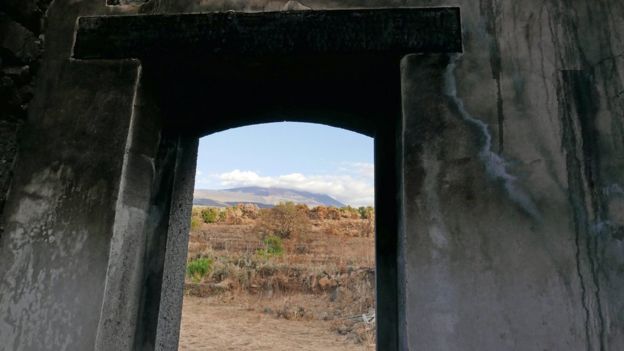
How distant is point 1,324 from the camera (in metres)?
1.89

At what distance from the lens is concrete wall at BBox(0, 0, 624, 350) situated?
5.65ft

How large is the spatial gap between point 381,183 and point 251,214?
2754cm

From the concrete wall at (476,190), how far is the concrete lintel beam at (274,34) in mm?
86

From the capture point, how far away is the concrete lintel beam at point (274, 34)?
6.76 ft

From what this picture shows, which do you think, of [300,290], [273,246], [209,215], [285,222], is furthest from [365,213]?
[300,290]

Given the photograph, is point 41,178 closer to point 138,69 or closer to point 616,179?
point 138,69

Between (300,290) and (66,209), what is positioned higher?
(66,209)

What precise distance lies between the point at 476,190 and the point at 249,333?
22.2 ft

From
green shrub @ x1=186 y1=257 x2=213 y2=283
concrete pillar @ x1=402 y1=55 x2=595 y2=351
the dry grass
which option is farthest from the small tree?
concrete pillar @ x1=402 y1=55 x2=595 y2=351

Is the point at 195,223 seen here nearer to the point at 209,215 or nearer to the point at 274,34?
the point at 209,215

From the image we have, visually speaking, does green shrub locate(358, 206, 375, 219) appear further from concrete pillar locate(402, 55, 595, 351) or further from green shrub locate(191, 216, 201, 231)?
concrete pillar locate(402, 55, 595, 351)

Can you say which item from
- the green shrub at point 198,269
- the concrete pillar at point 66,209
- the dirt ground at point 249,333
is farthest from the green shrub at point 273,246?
the concrete pillar at point 66,209

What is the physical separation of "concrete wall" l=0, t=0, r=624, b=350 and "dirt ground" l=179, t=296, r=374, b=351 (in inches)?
197

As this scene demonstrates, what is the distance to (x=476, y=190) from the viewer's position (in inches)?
73.3
